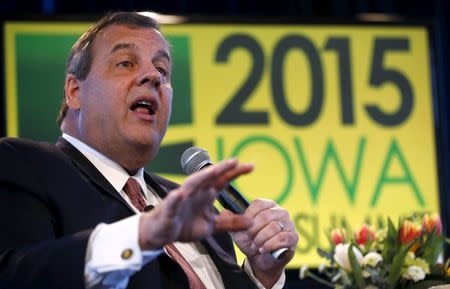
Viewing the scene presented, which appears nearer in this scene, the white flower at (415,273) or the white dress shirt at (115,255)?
the white dress shirt at (115,255)

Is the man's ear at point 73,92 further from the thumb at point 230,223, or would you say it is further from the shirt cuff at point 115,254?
the thumb at point 230,223

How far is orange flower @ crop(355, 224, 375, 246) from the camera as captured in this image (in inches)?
100

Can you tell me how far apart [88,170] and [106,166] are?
13 centimetres

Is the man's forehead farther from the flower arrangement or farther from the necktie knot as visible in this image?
the flower arrangement

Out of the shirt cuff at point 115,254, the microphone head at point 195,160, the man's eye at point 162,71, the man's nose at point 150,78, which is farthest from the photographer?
the man's eye at point 162,71

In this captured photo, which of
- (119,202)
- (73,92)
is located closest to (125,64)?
(73,92)

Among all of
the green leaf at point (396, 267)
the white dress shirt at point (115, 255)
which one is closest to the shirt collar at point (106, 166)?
the white dress shirt at point (115, 255)

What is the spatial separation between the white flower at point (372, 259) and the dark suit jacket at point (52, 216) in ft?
A: 1.81

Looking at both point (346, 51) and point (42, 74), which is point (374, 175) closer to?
point (346, 51)

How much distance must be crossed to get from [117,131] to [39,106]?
4.57 feet

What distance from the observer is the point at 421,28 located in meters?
3.72

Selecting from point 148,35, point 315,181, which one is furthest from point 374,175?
point 148,35

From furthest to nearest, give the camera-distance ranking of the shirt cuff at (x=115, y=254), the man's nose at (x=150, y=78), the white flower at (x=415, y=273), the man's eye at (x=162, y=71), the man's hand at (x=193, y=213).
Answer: the white flower at (x=415, y=273) < the man's eye at (x=162, y=71) < the man's nose at (x=150, y=78) < the shirt cuff at (x=115, y=254) < the man's hand at (x=193, y=213)

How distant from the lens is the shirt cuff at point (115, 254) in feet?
4.87
